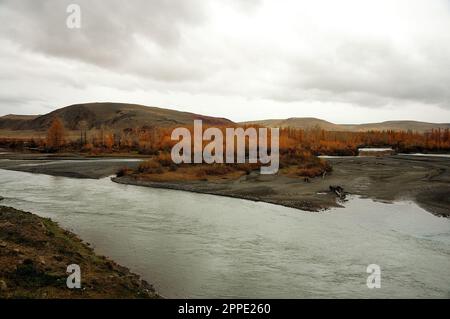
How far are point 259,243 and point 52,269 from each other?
9310 mm

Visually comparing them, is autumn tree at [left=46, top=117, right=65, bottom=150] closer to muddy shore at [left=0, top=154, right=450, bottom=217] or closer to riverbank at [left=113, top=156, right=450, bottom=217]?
muddy shore at [left=0, top=154, right=450, bottom=217]

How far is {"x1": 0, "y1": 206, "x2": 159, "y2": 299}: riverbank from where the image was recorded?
37.5 ft

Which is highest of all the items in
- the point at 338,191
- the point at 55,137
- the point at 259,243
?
the point at 55,137

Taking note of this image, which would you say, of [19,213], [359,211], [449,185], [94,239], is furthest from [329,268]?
[449,185]

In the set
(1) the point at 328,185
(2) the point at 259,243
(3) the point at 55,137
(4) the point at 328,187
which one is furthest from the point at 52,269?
(3) the point at 55,137

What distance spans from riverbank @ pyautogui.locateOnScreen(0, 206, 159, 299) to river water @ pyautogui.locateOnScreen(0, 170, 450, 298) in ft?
3.45

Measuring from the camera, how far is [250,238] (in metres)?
20.1

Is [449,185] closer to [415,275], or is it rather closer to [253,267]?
[415,275]

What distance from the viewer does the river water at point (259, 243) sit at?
45.8 ft

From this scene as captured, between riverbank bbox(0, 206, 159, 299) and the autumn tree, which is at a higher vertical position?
the autumn tree

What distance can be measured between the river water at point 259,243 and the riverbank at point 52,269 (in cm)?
105

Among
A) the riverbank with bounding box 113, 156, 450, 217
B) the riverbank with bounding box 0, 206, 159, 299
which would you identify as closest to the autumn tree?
the riverbank with bounding box 113, 156, 450, 217

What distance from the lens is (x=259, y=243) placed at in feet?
63.1

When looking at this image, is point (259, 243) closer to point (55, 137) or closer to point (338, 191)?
point (338, 191)
